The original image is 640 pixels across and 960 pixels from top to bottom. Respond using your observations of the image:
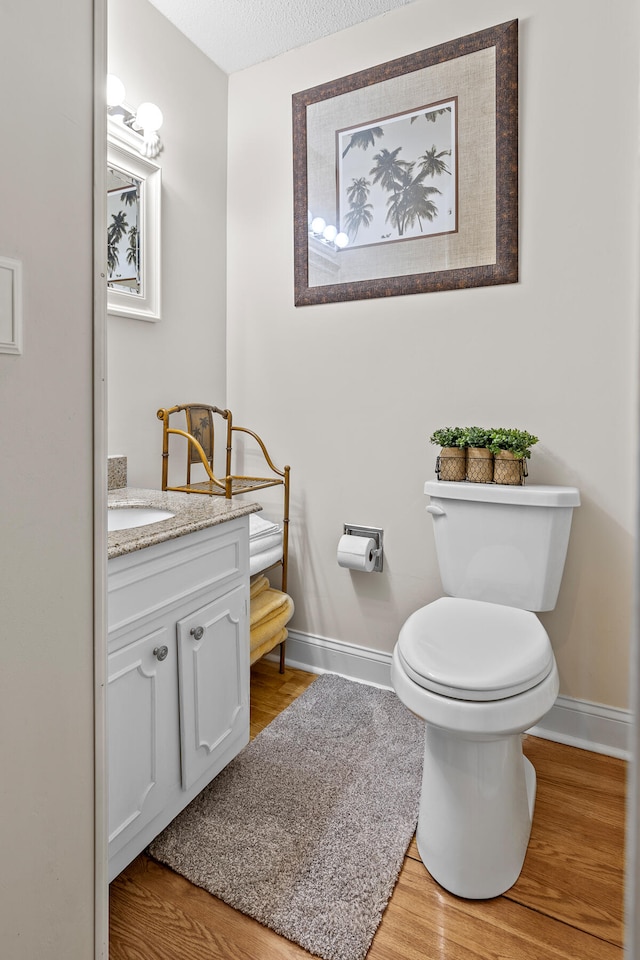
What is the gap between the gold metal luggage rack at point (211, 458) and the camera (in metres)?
1.90

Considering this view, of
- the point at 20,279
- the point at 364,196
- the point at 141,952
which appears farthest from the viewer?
the point at 364,196

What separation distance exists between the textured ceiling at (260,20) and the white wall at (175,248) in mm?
59

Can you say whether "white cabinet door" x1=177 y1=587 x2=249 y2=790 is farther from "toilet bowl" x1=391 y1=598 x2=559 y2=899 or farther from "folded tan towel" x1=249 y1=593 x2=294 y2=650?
"toilet bowl" x1=391 y1=598 x2=559 y2=899

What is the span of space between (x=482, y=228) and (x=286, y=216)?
0.80 meters

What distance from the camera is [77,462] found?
783 millimetres

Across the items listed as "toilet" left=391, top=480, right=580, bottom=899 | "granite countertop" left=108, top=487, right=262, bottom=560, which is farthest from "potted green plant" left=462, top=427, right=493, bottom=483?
"granite countertop" left=108, top=487, right=262, bottom=560

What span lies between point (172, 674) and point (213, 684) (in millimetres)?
168

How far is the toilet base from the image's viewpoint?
1162 mm

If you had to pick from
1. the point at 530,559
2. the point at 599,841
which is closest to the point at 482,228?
the point at 530,559

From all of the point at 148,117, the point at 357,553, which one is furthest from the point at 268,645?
the point at 148,117

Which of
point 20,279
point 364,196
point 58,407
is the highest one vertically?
point 364,196

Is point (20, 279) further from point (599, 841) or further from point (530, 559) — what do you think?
point (599, 841)

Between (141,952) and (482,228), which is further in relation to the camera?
(482,228)

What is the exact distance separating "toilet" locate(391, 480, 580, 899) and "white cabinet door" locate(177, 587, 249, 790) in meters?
0.46
